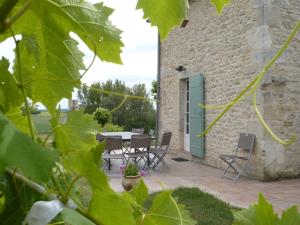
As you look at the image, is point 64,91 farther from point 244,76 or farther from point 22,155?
point 244,76

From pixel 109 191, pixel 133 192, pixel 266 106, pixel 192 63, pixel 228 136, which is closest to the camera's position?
pixel 109 191

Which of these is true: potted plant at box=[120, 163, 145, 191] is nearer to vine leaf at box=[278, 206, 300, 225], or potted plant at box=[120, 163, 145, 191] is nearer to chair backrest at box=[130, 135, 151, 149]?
chair backrest at box=[130, 135, 151, 149]

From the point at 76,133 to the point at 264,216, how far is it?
0.35 metres

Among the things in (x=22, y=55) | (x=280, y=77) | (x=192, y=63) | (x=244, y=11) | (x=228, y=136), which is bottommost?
(x=228, y=136)

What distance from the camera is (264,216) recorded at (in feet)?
2.18

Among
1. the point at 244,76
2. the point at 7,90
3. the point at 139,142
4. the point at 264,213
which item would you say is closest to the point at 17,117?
the point at 7,90

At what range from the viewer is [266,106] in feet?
21.9

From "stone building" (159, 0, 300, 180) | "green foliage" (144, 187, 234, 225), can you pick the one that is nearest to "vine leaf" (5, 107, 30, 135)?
"green foliage" (144, 187, 234, 225)

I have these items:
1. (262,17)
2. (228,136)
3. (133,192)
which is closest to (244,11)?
(262,17)

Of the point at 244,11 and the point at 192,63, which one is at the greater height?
the point at 244,11

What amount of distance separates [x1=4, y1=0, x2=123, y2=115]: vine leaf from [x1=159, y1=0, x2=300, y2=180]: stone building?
251 inches

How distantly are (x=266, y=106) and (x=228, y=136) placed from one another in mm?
1286

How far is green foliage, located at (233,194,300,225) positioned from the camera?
0.66 meters

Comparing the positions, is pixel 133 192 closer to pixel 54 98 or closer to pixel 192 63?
pixel 54 98
